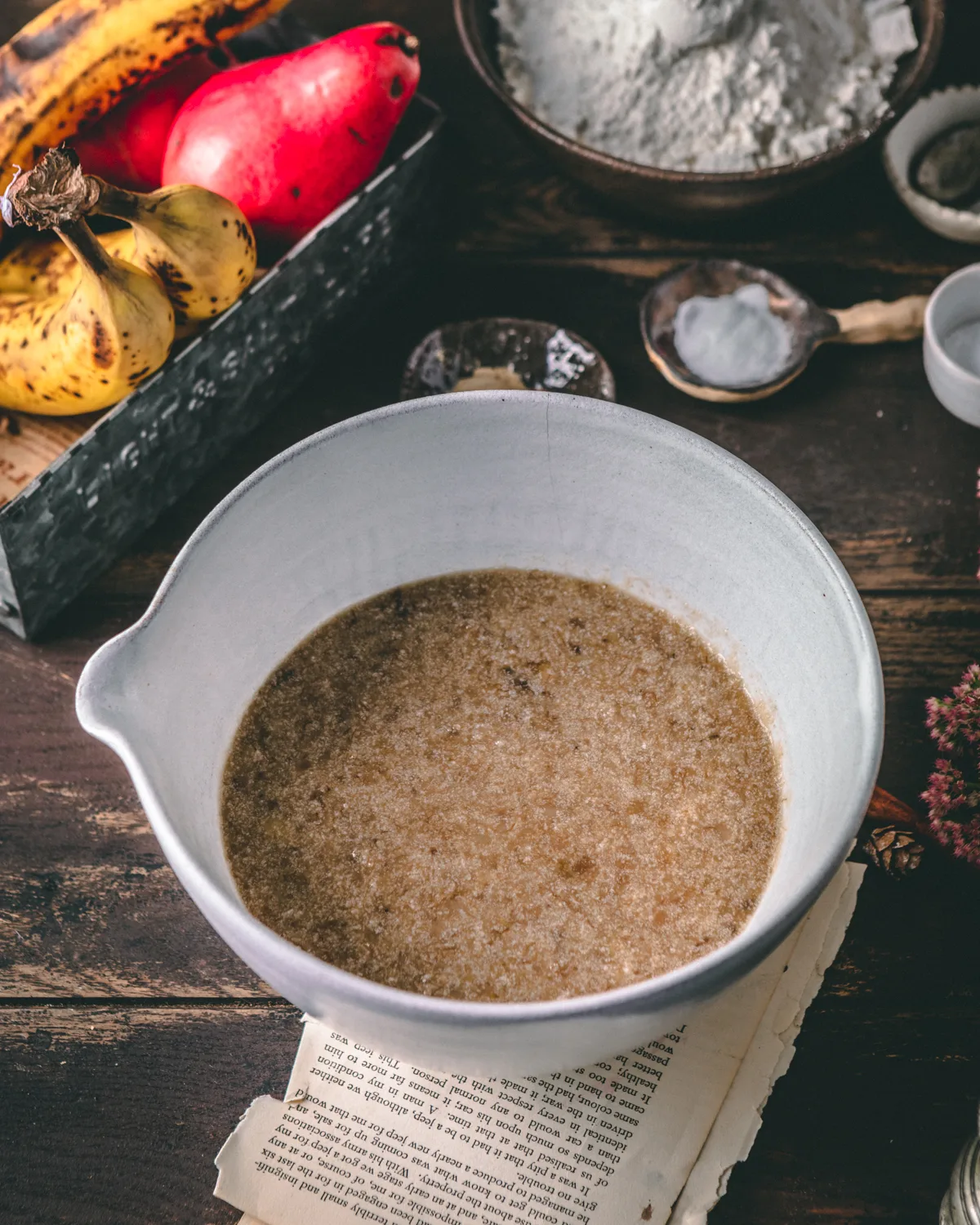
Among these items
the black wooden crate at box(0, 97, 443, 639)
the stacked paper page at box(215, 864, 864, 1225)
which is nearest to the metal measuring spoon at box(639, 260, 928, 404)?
the black wooden crate at box(0, 97, 443, 639)

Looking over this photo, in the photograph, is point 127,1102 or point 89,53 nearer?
point 127,1102

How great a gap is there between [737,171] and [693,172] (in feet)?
0.18

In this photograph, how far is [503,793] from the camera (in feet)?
2.10

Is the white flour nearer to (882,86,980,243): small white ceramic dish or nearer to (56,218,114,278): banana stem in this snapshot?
(882,86,980,243): small white ceramic dish

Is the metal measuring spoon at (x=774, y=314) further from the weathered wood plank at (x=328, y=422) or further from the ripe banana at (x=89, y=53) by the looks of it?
the ripe banana at (x=89, y=53)

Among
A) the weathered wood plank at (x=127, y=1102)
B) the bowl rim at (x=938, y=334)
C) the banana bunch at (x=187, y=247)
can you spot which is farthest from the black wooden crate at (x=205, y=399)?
the bowl rim at (x=938, y=334)

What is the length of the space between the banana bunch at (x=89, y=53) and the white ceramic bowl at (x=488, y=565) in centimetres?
36

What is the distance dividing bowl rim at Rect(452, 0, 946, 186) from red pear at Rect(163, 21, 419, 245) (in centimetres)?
9

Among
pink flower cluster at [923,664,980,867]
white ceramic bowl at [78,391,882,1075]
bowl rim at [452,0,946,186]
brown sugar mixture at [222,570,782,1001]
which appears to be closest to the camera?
white ceramic bowl at [78,391,882,1075]

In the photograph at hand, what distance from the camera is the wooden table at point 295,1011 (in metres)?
0.65

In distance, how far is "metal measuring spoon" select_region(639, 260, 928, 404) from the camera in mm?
867

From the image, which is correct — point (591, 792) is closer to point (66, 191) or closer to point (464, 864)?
point (464, 864)

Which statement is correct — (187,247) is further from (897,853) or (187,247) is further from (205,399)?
(897,853)

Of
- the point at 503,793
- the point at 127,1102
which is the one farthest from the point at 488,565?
the point at 127,1102
